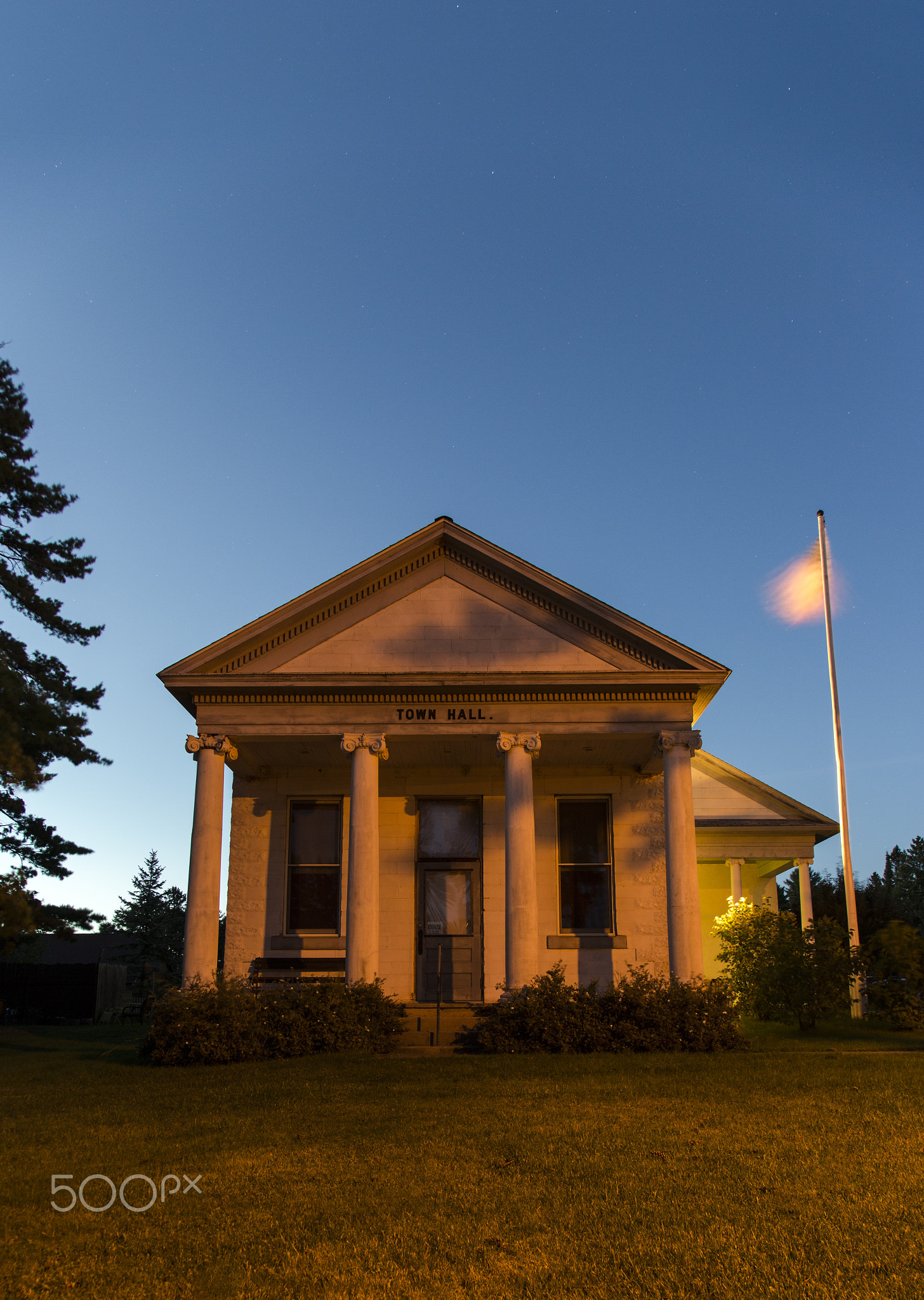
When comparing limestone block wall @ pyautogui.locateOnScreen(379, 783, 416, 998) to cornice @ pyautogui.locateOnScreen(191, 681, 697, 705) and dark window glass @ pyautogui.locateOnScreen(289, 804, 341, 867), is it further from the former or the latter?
cornice @ pyautogui.locateOnScreen(191, 681, 697, 705)

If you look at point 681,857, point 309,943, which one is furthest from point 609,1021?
point 309,943

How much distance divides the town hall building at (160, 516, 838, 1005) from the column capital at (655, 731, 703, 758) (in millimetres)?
32

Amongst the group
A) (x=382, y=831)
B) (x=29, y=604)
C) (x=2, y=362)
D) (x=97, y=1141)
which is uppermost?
(x=2, y=362)

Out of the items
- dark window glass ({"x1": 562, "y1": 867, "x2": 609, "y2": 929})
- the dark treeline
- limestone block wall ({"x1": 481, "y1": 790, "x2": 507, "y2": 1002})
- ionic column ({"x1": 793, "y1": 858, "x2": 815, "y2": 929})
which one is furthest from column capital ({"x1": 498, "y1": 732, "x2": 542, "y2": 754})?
the dark treeline

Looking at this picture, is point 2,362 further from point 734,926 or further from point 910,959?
point 910,959

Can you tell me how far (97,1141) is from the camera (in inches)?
340

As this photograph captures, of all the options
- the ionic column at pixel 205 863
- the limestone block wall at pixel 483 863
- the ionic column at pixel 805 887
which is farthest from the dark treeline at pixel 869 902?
the ionic column at pixel 205 863

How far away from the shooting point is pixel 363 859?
16.7 m

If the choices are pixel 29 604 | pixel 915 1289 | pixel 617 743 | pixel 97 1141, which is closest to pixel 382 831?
pixel 617 743

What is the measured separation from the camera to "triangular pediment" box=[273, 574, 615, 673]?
17547 millimetres

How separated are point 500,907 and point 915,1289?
46.7ft

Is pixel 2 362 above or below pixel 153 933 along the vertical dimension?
above

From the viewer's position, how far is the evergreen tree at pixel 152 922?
5225 centimetres

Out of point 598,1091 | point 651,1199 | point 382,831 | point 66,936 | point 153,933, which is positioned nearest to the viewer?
point 651,1199
